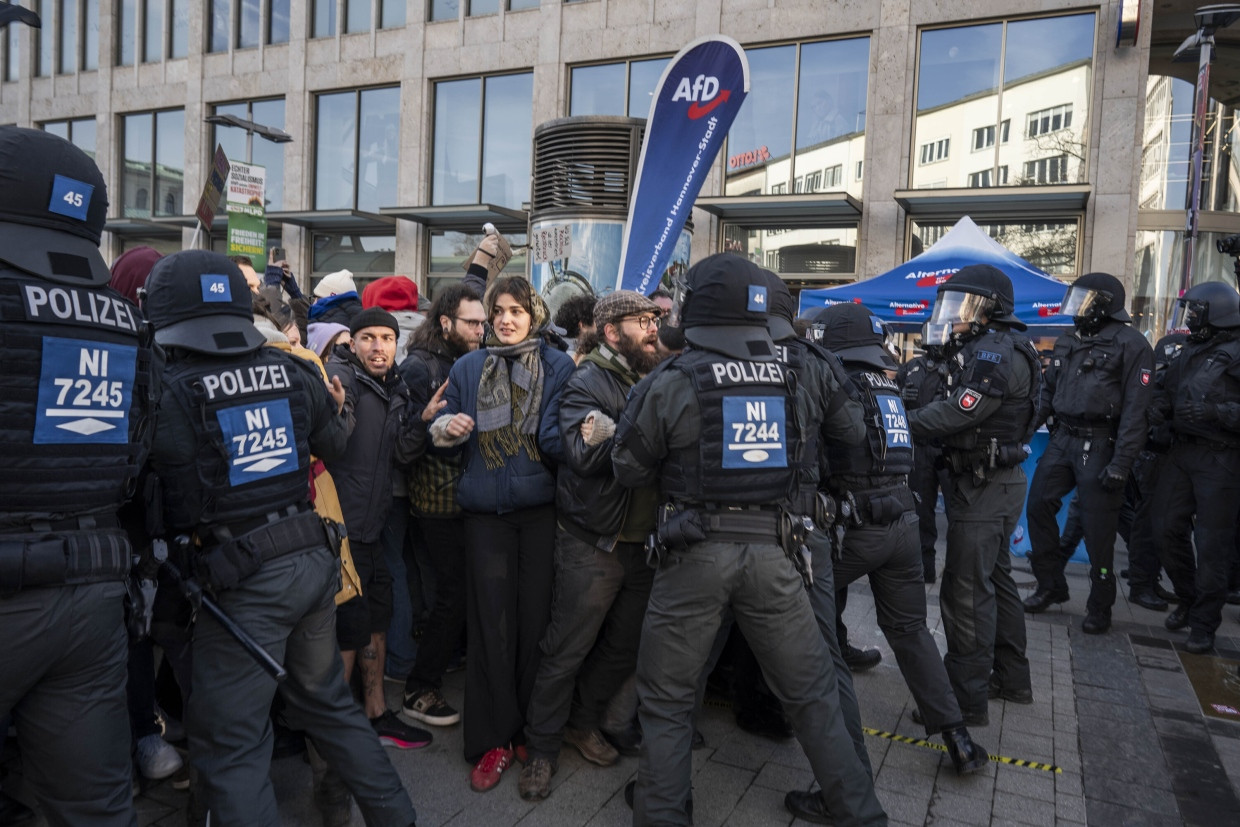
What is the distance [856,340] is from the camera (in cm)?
410

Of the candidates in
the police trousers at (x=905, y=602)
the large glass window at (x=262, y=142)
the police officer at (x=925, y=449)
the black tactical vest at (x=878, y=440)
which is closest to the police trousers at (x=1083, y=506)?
the police officer at (x=925, y=449)

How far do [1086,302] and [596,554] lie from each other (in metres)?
4.17

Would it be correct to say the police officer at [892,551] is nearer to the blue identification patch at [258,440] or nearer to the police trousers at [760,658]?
the police trousers at [760,658]

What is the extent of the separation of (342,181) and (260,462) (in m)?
17.4

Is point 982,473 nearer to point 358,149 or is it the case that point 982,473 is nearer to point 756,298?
point 756,298

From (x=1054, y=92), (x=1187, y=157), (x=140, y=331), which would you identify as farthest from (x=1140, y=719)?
(x=1187, y=157)

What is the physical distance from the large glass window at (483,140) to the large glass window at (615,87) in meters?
1.04

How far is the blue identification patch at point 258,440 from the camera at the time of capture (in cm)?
270

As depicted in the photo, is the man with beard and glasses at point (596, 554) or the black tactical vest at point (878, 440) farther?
the black tactical vest at point (878, 440)

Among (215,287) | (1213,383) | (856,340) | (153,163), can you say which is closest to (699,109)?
(856,340)

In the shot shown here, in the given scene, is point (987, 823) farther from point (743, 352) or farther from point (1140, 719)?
point (743, 352)

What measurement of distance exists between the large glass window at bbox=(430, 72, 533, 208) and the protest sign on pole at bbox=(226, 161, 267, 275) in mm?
5990

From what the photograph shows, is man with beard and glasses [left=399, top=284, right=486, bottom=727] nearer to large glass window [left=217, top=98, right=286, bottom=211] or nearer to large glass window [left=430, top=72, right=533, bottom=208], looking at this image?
large glass window [left=430, top=72, right=533, bottom=208]

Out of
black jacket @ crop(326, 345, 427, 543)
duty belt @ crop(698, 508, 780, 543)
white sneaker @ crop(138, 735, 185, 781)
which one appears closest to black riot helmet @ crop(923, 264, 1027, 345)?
duty belt @ crop(698, 508, 780, 543)
